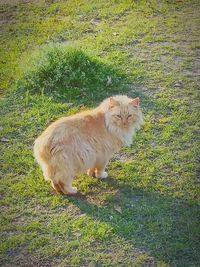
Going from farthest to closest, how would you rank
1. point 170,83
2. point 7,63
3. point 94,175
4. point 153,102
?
point 7,63, point 170,83, point 153,102, point 94,175

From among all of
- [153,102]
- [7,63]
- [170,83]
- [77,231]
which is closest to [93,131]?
[77,231]

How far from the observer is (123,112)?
512 centimetres

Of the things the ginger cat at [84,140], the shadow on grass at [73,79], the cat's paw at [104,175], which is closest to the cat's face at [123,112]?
the ginger cat at [84,140]

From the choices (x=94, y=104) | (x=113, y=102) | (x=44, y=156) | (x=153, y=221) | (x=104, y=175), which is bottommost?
(x=153, y=221)

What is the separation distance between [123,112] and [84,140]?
0.60m

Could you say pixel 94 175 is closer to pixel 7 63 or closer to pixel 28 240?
pixel 28 240

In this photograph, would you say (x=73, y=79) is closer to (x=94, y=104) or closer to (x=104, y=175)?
(x=94, y=104)

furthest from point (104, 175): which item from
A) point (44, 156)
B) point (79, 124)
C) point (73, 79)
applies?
point (73, 79)

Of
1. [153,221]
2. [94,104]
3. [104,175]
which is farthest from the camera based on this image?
[94,104]

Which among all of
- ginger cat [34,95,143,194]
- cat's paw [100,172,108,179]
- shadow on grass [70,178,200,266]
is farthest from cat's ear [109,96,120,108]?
shadow on grass [70,178,200,266]

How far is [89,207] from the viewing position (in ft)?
16.6

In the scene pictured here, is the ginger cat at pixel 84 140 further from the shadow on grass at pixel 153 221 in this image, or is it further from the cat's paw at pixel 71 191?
the shadow on grass at pixel 153 221

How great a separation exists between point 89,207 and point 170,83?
10.5 feet

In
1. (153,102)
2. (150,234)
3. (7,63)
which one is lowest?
(150,234)
